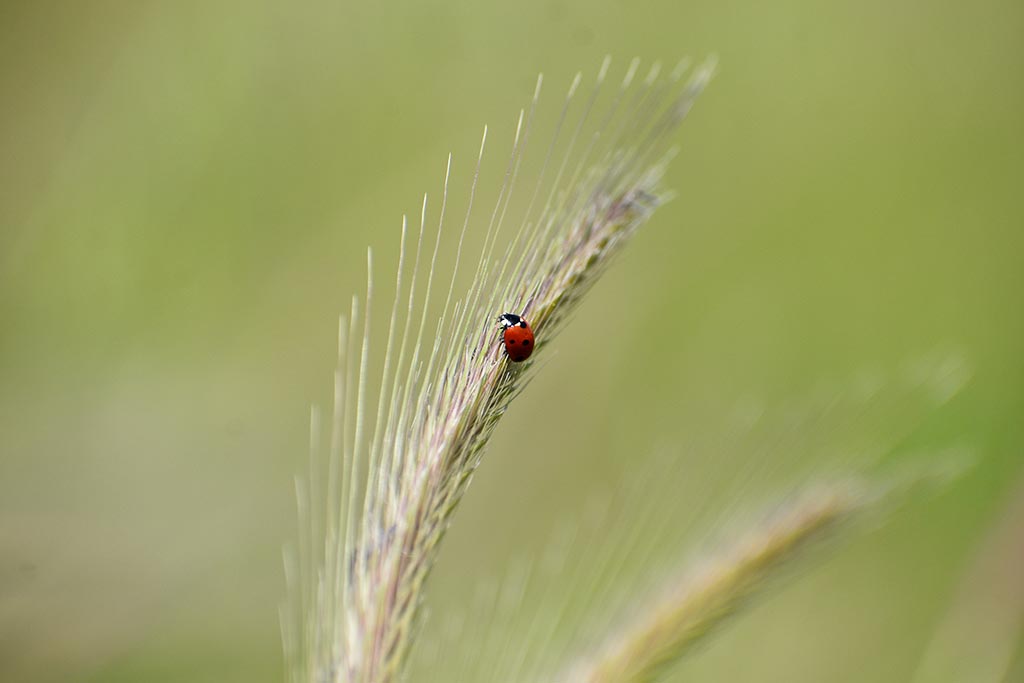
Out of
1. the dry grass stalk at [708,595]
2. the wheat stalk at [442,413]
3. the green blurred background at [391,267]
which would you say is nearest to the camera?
the wheat stalk at [442,413]

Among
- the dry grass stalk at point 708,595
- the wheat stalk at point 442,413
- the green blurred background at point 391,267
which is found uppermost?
the green blurred background at point 391,267

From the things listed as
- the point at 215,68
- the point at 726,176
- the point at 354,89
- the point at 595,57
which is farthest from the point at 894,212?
the point at 215,68

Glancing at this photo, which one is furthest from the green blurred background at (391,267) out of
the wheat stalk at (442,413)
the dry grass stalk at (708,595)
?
the wheat stalk at (442,413)

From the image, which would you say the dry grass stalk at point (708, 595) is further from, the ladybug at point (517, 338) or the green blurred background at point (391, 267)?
the green blurred background at point (391, 267)

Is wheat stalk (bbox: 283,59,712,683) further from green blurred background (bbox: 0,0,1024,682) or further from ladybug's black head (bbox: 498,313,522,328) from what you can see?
green blurred background (bbox: 0,0,1024,682)

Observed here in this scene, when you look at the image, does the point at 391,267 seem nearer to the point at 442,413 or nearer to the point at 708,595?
the point at 708,595

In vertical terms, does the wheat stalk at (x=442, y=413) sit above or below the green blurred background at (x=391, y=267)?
below

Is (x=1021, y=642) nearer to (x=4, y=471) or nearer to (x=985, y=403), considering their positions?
(x=985, y=403)
